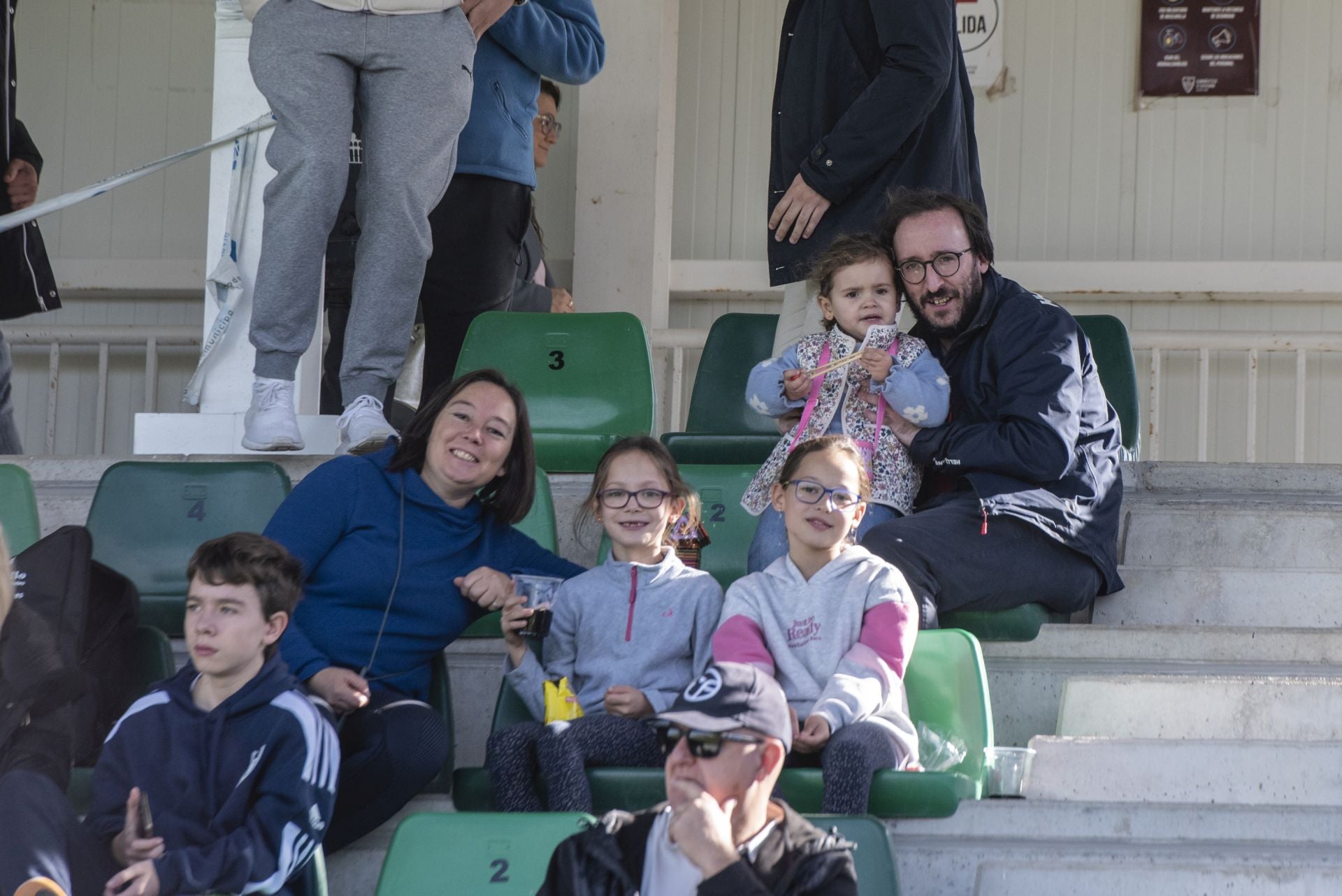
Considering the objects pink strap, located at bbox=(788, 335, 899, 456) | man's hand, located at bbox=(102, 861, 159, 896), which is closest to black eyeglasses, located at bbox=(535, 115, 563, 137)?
pink strap, located at bbox=(788, 335, 899, 456)

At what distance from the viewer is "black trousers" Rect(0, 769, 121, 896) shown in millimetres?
2201

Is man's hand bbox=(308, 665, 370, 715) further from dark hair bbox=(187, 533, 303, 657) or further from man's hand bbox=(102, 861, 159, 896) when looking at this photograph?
man's hand bbox=(102, 861, 159, 896)

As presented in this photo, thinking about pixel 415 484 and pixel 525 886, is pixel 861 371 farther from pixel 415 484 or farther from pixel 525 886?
pixel 525 886

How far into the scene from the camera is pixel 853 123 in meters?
3.70

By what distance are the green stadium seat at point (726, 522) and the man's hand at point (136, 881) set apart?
1.37 m

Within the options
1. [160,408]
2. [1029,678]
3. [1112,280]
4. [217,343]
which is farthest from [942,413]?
[160,408]

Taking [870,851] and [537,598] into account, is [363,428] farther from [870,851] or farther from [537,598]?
[870,851]

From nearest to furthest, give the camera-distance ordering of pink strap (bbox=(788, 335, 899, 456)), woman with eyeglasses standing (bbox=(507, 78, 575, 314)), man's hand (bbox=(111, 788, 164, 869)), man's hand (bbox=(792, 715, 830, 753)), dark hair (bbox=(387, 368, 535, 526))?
man's hand (bbox=(111, 788, 164, 869)), man's hand (bbox=(792, 715, 830, 753)), dark hair (bbox=(387, 368, 535, 526)), pink strap (bbox=(788, 335, 899, 456)), woman with eyeglasses standing (bbox=(507, 78, 575, 314))

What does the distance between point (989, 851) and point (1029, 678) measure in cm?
68

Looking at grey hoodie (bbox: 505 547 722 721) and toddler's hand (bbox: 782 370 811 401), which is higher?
toddler's hand (bbox: 782 370 811 401)

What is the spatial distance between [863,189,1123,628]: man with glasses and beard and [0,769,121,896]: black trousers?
1.37 meters

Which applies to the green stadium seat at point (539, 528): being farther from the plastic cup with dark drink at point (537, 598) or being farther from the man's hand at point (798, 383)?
the man's hand at point (798, 383)

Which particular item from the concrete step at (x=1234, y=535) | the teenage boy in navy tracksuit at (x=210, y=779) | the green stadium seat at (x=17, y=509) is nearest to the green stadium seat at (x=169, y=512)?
the green stadium seat at (x=17, y=509)

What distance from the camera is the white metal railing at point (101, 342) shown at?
644 centimetres
